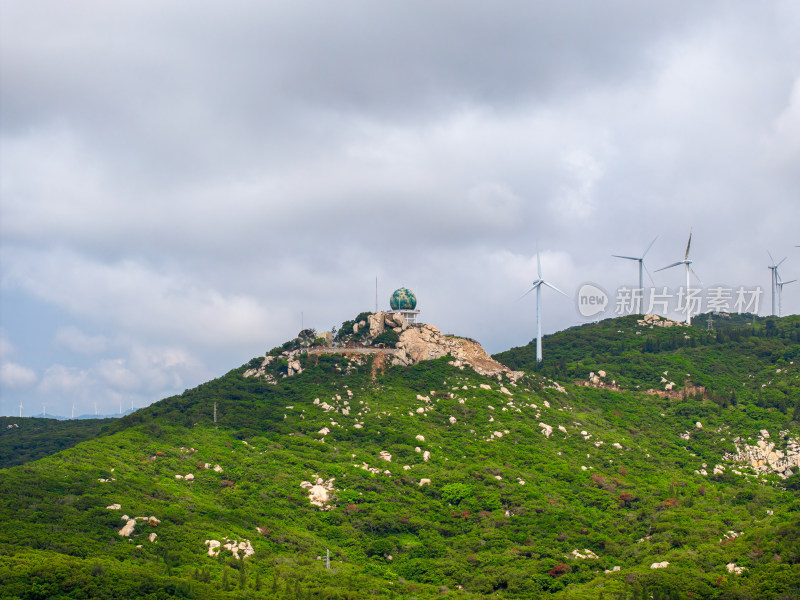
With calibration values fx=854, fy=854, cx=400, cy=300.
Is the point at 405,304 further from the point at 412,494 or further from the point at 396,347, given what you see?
the point at 412,494

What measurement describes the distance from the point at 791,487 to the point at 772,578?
45.2 metres

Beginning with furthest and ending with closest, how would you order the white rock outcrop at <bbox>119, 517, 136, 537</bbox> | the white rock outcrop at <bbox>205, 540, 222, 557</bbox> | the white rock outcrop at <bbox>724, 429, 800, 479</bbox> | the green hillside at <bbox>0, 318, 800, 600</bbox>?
the white rock outcrop at <bbox>724, 429, 800, 479</bbox> → the white rock outcrop at <bbox>119, 517, 136, 537</bbox> → the white rock outcrop at <bbox>205, 540, 222, 557</bbox> → the green hillside at <bbox>0, 318, 800, 600</bbox>

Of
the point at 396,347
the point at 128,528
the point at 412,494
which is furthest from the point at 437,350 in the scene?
the point at 128,528

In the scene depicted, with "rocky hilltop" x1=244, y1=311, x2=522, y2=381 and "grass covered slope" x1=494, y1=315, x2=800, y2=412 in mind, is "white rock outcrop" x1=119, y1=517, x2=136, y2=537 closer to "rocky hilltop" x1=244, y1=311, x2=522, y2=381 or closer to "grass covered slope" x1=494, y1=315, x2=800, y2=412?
"rocky hilltop" x1=244, y1=311, x2=522, y2=381

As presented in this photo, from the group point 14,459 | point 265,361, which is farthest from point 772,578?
point 14,459

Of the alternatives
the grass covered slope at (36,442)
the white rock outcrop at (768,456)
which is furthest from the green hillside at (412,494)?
the grass covered slope at (36,442)

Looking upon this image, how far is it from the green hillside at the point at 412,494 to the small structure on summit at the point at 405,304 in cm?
1327

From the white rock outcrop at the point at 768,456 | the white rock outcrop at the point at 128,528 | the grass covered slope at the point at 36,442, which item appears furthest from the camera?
the grass covered slope at the point at 36,442

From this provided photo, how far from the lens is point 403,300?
564ft

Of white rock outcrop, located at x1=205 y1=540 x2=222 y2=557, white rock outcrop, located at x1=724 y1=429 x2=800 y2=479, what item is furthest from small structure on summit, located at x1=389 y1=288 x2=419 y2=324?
white rock outcrop, located at x1=205 y1=540 x2=222 y2=557

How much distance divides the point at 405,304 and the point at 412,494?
60711mm

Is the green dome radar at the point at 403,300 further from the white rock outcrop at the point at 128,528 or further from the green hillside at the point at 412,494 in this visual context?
the white rock outcrop at the point at 128,528

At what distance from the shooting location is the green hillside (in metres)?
86.9

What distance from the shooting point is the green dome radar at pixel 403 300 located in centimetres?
17200
